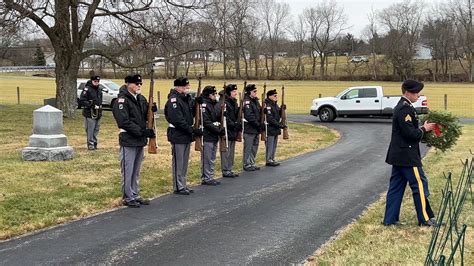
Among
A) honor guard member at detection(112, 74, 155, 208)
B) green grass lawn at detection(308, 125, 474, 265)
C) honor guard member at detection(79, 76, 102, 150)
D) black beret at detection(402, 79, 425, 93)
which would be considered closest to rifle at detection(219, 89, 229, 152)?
honor guard member at detection(112, 74, 155, 208)

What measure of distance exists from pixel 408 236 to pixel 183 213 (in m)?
3.04

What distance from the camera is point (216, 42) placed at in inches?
1045

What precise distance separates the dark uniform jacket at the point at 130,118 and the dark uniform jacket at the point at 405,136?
11.9ft

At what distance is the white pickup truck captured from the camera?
89.1ft

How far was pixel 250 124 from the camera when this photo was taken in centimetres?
1198

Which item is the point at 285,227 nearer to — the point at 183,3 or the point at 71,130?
the point at 71,130

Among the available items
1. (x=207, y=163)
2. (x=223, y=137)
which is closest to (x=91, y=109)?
(x=223, y=137)

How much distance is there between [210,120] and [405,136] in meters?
4.31

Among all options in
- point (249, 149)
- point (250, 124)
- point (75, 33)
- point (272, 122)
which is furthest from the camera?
point (75, 33)

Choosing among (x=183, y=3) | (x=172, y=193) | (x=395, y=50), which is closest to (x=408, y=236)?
(x=172, y=193)

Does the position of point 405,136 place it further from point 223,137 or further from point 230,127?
point 230,127

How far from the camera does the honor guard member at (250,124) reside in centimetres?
1190

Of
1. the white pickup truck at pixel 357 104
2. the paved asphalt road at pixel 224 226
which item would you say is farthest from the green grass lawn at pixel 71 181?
the white pickup truck at pixel 357 104

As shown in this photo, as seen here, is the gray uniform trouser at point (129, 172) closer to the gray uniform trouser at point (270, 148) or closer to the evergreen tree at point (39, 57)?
the gray uniform trouser at point (270, 148)
